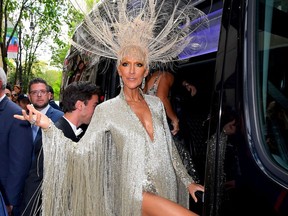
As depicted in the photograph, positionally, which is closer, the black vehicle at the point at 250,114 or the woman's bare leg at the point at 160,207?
the black vehicle at the point at 250,114

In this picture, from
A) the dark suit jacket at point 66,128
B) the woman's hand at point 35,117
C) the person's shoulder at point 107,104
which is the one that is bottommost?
the dark suit jacket at point 66,128

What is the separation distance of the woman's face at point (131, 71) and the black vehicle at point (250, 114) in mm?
838

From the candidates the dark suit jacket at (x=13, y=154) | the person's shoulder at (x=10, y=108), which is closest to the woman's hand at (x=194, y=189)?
the dark suit jacket at (x=13, y=154)

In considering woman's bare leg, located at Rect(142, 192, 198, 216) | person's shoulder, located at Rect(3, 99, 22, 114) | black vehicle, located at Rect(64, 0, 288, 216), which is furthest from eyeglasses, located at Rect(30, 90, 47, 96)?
black vehicle, located at Rect(64, 0, 288, 216)

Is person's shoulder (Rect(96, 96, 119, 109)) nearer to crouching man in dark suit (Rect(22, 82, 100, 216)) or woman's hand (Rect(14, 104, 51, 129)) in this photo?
woman's hand (Rect(14, 104, 51, 129))

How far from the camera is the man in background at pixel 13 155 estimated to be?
325 cm

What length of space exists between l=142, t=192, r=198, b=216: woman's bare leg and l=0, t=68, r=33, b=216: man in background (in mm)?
1443

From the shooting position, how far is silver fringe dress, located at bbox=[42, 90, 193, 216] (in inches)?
86.2

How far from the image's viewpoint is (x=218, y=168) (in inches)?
60.1

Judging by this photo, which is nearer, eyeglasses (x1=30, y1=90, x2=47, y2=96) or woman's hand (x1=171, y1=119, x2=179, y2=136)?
woman's hand (x1=171, y1=119, x2=179, y2=136)

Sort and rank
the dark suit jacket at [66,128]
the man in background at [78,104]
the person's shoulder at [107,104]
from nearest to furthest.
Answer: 1. the person's shoulder at [107,104]
2. the dark suit jacket at [66,128]
3. the man in background at [78,104]

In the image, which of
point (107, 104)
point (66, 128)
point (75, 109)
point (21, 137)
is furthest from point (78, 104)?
point (107, 104)

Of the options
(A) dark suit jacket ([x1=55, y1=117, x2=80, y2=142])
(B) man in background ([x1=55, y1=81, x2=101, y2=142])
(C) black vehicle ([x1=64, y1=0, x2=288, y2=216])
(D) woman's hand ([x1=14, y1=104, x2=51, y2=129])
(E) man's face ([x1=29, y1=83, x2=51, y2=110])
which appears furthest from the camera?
(E) man's face ([x1=29, y1=83, x2=51, y2=110])

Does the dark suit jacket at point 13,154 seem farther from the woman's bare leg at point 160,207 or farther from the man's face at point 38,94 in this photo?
the woman's bare leg at point 160,207
